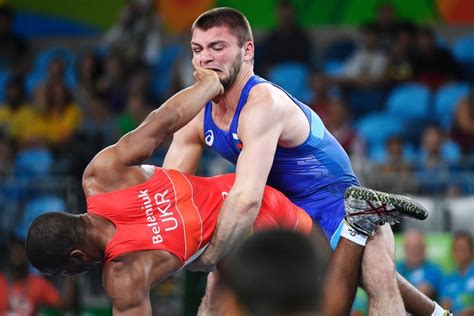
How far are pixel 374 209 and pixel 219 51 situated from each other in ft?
4.04

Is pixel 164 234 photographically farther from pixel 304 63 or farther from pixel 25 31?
pixel 25 31

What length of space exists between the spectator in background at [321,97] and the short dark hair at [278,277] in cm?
828

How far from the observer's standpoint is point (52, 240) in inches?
205

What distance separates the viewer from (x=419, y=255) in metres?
9.29

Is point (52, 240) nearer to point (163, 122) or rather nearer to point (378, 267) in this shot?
point (163, 122)

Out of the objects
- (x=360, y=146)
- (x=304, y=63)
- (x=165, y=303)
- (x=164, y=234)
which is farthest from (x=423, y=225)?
(x=164, y=234)

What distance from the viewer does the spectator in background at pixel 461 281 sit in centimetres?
909

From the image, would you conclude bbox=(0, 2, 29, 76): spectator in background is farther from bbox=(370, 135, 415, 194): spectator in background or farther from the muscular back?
the muscular back

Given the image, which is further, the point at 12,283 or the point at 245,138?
the point at 12,283

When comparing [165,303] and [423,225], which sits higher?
[423,225]

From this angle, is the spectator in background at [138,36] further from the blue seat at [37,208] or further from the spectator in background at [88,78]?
the blue seat at [37,208]

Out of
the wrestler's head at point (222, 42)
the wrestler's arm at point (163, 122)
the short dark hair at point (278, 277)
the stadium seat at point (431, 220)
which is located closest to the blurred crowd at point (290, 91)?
the stadium seat at point (431, 220)

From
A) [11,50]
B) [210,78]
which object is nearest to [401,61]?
[11,50]

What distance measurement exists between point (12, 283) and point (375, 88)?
15.1ft
